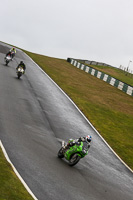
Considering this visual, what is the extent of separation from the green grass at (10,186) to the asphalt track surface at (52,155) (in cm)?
54

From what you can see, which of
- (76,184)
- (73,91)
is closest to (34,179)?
(76,184)

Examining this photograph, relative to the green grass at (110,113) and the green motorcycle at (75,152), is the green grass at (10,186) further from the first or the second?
the green grass at (110,113)

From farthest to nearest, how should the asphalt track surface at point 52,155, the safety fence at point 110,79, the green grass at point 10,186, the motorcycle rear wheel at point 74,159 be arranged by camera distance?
the safety fence at point 110,79 < the motorcycle rear wheel at point 74,159 < the asphalt track surface at point 52,155 < the green grass at point 10,186

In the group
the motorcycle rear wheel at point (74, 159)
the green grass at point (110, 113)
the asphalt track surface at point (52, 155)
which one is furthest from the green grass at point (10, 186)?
the green grass at point (110, 113)

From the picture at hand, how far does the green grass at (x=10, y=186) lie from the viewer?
8320 millimetres

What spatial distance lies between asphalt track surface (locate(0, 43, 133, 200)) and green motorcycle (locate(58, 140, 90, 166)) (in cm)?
32

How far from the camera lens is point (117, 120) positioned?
87.3 feet

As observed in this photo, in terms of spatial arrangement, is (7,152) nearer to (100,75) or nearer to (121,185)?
(121,185)

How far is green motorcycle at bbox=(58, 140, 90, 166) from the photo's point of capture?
12750mm

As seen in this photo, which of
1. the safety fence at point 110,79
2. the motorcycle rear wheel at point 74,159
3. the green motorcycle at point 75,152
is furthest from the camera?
the safety fence at point 110,79

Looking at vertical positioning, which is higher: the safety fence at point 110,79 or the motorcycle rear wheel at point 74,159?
the safety fence at point 110,79

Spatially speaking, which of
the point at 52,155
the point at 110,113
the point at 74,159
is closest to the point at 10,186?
the point at 74,159

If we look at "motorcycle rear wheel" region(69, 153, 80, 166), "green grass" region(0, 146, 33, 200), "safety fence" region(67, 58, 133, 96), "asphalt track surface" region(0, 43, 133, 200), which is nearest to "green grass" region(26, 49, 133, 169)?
"asphalt track surface" region(0, 43, 133, 200)

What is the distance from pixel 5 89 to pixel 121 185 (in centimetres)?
1285
